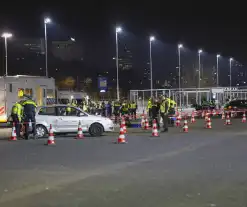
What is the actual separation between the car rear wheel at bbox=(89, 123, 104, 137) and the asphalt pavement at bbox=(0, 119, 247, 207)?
3.57m

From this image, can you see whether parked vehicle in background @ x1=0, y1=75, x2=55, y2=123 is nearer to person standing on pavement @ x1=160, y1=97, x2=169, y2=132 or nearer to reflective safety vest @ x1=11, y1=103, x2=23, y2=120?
reflective safety vest @ x1=11, y1=103, x2=23, y2=120

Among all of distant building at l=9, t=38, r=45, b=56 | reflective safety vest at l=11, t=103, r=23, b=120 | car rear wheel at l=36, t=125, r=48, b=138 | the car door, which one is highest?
distant building at l=9, t=38, r=45, b=56

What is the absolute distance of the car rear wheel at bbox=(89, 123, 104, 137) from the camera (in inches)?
780

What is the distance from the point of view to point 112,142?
669 inches

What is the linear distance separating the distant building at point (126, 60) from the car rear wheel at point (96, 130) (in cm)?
5750

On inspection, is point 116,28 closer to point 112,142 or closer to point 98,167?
point 112,142

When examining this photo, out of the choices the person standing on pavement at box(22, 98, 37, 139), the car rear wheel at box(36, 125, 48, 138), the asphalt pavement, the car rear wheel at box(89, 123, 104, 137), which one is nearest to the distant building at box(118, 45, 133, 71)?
the car rear wheel at box(89, 123, 104, 137)

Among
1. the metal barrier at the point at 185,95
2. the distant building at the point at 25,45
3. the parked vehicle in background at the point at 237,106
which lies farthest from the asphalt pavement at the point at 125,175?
the distant building at the point at 25,45

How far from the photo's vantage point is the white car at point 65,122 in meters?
19.7

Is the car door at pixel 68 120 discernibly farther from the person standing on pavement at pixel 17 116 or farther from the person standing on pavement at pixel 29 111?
the person standing on pavement at pixel 17 116

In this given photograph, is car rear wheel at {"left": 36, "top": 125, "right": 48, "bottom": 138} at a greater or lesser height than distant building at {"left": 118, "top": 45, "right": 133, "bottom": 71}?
lesser

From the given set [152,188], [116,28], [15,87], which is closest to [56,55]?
[116,28]

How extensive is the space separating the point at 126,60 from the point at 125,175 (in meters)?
82.3

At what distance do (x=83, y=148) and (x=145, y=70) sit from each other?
259 feet
